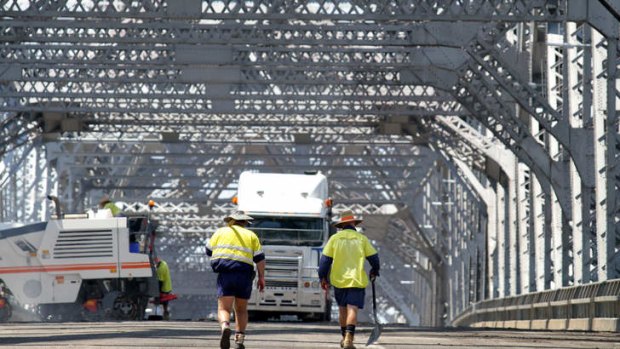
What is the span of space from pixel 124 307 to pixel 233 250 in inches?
696

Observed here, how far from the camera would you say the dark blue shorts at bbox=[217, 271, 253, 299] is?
19.4 m

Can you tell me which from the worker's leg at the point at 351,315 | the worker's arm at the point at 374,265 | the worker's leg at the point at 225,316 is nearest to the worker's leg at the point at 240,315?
the worker's leg at the point at 225,316

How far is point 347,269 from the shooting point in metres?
20.7

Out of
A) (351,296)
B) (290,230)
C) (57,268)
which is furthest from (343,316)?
(57,268)

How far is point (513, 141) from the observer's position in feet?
153

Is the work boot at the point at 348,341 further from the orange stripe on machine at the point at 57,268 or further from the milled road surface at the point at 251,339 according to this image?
the orange stripe on machine at the point at 57,268

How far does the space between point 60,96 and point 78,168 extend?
947 inches

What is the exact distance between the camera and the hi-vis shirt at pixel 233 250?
19.5 m

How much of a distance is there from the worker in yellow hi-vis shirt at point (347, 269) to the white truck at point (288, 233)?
14.9 meters

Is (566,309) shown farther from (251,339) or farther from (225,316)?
(225,316)

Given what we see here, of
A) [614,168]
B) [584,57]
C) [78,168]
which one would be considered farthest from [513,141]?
[78,168]

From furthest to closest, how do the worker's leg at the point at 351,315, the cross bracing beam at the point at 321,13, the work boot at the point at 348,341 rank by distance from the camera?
the cross bracing beam at the point at 321,13
the worker's leg at the point at 351,315
the work boot at the point at 348,341

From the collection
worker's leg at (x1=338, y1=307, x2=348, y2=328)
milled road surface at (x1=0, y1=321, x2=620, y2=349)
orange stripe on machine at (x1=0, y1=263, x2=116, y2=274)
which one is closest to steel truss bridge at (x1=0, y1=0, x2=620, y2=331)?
milled road surface at (x1=0, y1=321, x2=620, y2=349)

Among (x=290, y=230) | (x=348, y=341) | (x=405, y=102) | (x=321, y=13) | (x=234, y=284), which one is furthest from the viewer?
(x=405, y=102)
